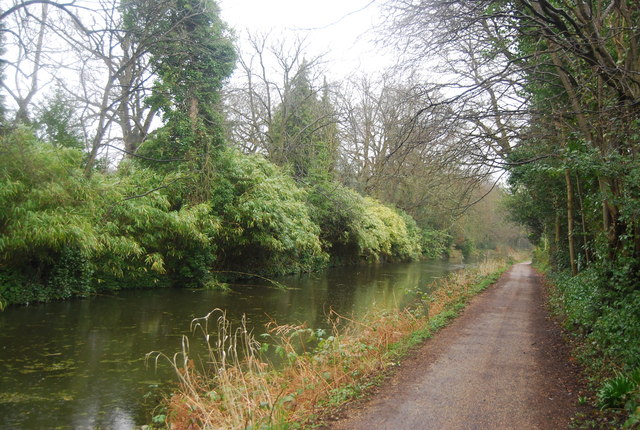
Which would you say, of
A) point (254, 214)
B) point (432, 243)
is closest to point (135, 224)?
point (254, 214)

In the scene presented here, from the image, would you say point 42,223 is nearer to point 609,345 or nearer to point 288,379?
point 288,379

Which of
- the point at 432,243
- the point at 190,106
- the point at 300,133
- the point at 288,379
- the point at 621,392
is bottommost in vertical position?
the point at 288,379

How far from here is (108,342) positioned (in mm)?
9375

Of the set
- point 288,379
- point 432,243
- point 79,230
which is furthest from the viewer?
point 432,243

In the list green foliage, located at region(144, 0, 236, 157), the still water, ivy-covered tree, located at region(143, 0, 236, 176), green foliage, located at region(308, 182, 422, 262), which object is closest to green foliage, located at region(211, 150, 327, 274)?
ivy-covered tree, located at region(143, 0, 236, 176)

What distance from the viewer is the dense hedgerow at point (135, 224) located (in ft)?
36.4

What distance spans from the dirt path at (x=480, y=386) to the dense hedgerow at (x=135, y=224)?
8058mm

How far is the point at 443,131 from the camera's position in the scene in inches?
275

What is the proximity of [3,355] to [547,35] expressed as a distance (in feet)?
31.7

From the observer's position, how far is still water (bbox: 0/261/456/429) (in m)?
6.11

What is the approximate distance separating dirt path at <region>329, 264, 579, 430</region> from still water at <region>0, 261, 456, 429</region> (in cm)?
315

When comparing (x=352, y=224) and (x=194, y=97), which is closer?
→ (x=194, y=97)

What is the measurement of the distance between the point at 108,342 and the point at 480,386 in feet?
23.3

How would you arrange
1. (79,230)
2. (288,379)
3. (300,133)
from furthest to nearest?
1. (300,133)
2. (79,230)
3. (288,379)
